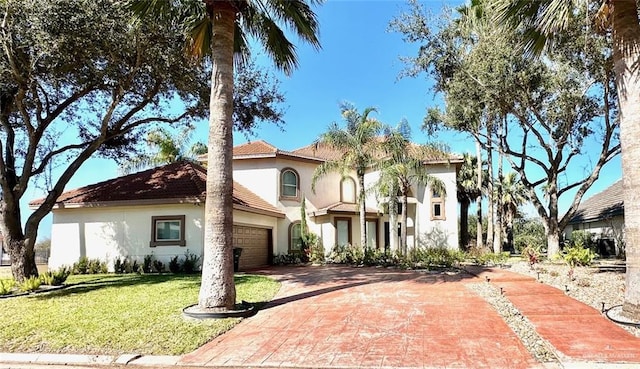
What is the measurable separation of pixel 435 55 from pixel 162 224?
1385cm

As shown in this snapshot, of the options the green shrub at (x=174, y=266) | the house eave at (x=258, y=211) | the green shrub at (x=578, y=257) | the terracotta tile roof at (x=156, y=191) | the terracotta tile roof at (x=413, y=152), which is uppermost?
the terracotta tile roof at (x=413, y=152)

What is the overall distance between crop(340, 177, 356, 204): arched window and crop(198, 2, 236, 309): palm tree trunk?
15.8m

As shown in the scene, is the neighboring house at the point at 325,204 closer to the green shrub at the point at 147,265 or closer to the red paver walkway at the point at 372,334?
the green shrub at the point at 147,265

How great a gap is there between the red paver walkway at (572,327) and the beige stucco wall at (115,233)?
11.8 meters

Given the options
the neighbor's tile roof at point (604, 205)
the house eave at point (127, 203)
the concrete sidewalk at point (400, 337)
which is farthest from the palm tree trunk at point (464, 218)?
the house eave at point (127, 203)

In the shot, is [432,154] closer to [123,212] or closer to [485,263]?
[485,263]

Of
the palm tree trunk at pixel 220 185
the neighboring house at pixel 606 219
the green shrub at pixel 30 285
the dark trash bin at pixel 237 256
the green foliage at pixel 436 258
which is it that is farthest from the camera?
the neighboring house at pixel 606 219

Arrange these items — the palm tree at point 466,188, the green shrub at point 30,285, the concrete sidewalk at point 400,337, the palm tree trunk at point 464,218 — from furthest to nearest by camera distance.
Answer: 1. the palm tree trunk at point 464,218
2. the palm tree at point 466,188
3. the green shrub at point 30,285
4. the concrete sidewalk at point 400,337

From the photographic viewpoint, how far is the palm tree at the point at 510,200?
30.5 metres

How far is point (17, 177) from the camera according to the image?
1372 cm

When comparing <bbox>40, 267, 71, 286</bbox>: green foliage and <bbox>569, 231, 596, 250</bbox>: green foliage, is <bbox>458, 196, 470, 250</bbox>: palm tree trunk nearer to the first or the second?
<bbox>569, 231, 596, 250</bbox>: green foliage

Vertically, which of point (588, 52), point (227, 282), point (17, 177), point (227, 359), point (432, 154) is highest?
point (588, 52)

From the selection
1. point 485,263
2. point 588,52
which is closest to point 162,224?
point 485,263

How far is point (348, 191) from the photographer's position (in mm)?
24906
